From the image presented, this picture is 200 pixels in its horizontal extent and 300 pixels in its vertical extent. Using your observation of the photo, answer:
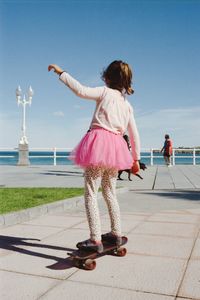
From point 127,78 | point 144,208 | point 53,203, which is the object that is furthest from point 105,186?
point 144,208

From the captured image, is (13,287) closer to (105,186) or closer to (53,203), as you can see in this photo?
(105,186)

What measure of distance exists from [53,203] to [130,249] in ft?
9.65

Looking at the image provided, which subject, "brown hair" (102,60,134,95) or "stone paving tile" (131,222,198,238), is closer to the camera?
"brown hair" (102,60,134,95)

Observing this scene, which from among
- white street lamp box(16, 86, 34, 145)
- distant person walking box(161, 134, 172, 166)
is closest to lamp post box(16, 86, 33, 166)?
white street lamp box(16, 86, 34, 145)

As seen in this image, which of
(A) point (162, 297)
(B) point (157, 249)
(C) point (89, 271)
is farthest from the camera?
(B) point (157, 249)

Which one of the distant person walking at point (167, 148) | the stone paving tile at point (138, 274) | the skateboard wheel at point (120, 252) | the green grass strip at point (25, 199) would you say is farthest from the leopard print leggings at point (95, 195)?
the distant person walking at point (167, 148)

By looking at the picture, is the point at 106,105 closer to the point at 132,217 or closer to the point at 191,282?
the point at 191,282

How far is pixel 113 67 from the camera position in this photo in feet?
12.1

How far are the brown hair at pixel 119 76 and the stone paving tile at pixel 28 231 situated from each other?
212 cm

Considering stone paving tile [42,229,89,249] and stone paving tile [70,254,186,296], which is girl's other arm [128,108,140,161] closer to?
stone paving tile [70,254,186,296]

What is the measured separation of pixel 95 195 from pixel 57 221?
235 centimetres

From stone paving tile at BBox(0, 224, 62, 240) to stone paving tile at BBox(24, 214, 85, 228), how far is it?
223mm

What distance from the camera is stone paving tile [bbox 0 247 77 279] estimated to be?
10.7 feet

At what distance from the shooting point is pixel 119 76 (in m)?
3.72
